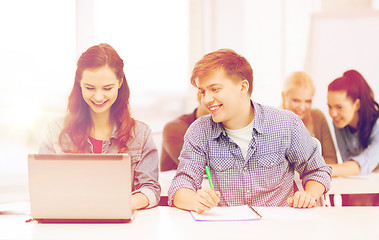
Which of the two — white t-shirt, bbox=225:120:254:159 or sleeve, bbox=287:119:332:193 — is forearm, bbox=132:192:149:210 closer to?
white t-shirt, bbox=225:120:254:159

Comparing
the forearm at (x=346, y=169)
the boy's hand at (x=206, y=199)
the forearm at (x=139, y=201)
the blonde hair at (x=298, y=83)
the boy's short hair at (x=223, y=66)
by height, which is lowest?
the forearm at (x=346, y=169)

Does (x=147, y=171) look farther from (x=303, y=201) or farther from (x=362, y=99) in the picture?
(x=362, y=99)

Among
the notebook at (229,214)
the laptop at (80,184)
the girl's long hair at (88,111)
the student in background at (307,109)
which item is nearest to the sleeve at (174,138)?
the student in background at (307,109)

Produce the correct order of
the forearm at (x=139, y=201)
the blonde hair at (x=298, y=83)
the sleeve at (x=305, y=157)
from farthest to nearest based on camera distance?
Result: the blonde hair at (x=298, y=83) < the sleeve at (x=305, y=157) < the forearm at (x=139, y=201)

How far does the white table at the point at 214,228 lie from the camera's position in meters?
1.14

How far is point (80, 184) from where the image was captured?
1171mm

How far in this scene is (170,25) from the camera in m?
3.90

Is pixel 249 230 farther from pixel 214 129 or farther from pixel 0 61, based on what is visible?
pixel 0 61

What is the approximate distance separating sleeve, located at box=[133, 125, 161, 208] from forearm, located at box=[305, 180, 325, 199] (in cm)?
56

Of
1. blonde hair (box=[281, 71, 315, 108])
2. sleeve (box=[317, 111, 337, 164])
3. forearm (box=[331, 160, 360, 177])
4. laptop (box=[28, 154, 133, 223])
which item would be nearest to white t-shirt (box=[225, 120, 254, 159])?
laptop (box=[28, 154, 133, 223])

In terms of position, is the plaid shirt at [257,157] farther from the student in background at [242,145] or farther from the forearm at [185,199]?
the forearm at [185,199]

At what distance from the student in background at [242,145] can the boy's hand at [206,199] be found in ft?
0.82

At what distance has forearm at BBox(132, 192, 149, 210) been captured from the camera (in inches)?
55.0

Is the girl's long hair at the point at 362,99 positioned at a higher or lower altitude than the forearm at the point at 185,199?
higher
